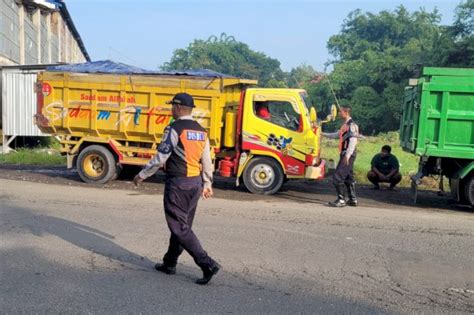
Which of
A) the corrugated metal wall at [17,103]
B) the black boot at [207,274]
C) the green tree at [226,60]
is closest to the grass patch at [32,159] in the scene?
the corrugated metal wall at [17,103]

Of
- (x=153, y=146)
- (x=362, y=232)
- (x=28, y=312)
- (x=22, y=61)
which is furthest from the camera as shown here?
(x=22, y=61)

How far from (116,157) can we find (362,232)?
647 centimetres

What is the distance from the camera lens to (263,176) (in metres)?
11.5

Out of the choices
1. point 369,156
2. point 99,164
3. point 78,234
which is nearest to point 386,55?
point 369,156

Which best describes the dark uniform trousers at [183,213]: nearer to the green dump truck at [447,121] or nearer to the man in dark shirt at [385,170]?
the green dump truck at [447,121]

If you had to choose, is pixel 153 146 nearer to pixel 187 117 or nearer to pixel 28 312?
pixel 187 117

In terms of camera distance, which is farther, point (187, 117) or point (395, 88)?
point (395, 88)

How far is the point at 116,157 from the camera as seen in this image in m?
12.2

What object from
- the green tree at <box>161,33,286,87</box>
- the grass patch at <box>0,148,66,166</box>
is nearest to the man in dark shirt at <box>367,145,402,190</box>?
the grass patch at <box>0,148,66,166</box>

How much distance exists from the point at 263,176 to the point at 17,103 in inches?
441

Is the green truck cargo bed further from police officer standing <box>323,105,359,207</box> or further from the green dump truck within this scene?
police officer standing <box>323,105,359,207</box>

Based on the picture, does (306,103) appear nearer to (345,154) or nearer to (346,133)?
(346,133)

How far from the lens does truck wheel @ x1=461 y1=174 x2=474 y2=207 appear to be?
33.3 ft

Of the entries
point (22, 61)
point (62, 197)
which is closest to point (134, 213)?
point (62, 197)
